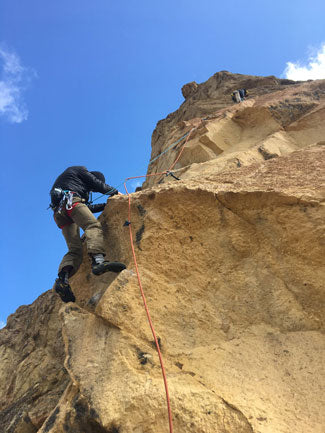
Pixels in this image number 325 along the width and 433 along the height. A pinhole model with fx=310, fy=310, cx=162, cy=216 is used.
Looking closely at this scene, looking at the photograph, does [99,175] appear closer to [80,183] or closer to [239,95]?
[80,183]

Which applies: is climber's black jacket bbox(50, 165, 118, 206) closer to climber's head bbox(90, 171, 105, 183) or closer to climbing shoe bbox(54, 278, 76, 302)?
climber's head bbox(90, 171, 105, 183)

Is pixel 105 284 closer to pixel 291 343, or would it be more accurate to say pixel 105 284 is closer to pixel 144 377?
pixel 144 377

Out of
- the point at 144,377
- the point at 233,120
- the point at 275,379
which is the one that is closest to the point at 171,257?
the point at 144,377

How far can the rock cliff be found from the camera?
9.35 feet

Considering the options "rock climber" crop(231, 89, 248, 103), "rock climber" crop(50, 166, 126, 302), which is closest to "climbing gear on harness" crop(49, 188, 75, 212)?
"rock climber" crop(50, 166, 126, 302)

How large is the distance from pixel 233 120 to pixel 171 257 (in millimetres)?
6786

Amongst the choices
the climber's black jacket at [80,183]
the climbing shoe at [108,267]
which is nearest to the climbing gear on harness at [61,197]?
the climber's black jacket at [80,183]

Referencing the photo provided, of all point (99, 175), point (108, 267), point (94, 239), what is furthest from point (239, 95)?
point (108, 267)

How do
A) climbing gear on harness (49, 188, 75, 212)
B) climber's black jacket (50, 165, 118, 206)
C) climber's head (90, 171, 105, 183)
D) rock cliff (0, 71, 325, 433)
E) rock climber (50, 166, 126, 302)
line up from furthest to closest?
climber's head (90, 171, 105, 183) < climber's black jacket (50, 165, 118, 206) < climbing gear on harness (49, 188, 75, 212) < rock climber (50, 166, 126, 302) < rock cliff (0, 71, 325, 433)

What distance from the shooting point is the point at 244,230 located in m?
4.20

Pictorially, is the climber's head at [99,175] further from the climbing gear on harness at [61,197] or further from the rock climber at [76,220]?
the climbing gear on harness at [61,197]

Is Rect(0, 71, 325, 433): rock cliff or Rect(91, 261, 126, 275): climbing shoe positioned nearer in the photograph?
Rect(0, 71, 325, 433): rock cliff

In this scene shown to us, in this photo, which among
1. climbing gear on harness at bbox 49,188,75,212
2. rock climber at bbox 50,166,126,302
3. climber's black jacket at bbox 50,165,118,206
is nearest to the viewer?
rock climber at bbox 50,166,126,302

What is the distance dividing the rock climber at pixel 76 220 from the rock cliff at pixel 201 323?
1.04 ft
